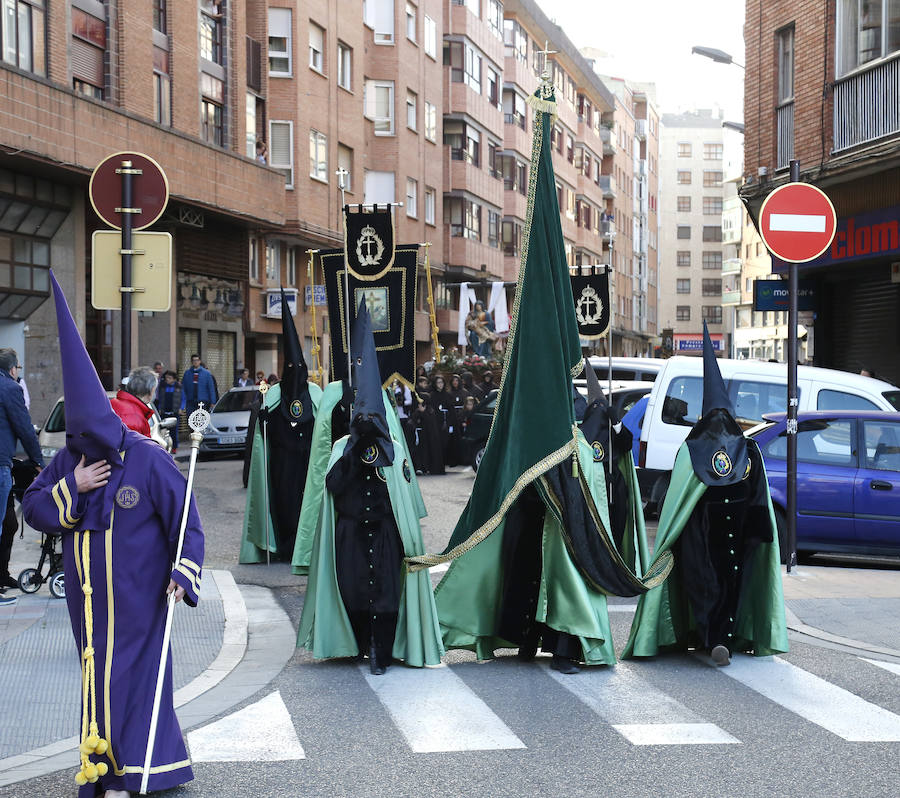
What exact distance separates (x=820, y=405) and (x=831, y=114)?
26.5 feet

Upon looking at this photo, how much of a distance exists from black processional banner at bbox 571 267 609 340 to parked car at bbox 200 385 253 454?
6.33m

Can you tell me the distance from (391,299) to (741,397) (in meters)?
6.27

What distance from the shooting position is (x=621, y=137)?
87.6m

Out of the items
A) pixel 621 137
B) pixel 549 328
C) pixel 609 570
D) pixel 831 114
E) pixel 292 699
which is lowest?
pixel 292 699

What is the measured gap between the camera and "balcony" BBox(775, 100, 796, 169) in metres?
22.5

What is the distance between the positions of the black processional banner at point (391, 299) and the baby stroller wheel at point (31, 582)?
910 centimetres

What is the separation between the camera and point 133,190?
8.76 metres

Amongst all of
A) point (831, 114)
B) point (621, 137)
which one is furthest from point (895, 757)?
point (621, 137)

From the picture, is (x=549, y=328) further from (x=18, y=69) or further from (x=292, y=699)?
(x=18, y=69)

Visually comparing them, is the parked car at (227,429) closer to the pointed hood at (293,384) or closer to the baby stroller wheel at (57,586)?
the pointed hood at (293,384)

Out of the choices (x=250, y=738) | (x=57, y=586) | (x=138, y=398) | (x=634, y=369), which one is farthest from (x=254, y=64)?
(x=250, y=738)

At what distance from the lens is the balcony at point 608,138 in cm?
8312

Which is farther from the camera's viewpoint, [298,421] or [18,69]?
[18,69]

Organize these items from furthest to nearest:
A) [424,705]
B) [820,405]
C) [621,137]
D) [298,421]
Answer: [621,137], [820,405], [298,421], [424,705]
